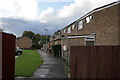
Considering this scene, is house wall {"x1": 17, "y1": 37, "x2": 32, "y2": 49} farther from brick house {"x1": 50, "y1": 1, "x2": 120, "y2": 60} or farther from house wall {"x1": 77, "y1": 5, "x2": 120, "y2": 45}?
house wall {"x1": 77, "y1": 5, "x2": 120, "y2": 45}

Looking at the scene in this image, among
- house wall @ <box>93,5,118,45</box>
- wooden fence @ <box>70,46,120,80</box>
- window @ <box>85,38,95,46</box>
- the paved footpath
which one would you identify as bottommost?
the paved footpath

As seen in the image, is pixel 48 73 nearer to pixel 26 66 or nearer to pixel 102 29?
pixel 26 66

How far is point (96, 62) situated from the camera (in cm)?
717

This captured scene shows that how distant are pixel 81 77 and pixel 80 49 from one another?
3.72 feet

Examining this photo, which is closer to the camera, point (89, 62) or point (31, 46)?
point (89, 62)

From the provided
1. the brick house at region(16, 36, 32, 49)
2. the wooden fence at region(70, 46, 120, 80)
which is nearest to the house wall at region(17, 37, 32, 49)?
the brick house at region(16, 36, 32, 49)

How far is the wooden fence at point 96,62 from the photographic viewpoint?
6.83 m

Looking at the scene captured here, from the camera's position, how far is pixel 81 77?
7.79 m

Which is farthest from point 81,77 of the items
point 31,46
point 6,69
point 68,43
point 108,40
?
point 31,46

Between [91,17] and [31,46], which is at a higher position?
[91,17]

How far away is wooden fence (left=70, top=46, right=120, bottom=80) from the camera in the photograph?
22.4 feet

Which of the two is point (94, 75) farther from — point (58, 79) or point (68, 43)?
point (68, 43)

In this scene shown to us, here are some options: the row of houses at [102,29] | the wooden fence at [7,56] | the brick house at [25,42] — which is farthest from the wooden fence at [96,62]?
the brick house at [25,42]

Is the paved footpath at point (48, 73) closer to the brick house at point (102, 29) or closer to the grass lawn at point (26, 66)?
the grass lawn at point (26, 66)
